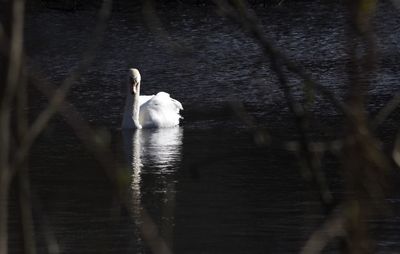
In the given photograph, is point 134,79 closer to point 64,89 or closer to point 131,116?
point 131,116

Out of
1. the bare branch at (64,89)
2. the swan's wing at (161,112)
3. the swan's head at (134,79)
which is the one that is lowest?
the swan's wing at (161,112)

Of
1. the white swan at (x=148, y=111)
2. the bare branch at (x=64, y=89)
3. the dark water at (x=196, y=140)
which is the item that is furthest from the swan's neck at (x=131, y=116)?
the bare branch at (x=64, y=89)

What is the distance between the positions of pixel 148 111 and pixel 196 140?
1.70 metres

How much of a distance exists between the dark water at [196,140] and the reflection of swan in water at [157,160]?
0.05ft

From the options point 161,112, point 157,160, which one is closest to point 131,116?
point 161,112

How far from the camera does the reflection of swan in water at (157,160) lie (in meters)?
6.42

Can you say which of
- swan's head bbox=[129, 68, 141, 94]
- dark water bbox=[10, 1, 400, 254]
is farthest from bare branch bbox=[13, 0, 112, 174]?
swan's head bbox=[129, 68, 141, 94]

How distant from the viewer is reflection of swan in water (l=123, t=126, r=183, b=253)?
6.42 meters

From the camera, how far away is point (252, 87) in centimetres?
1209

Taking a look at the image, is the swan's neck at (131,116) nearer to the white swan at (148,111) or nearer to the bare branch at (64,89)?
the white swan at (148,111)

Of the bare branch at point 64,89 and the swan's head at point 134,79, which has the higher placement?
the bare branch at point 64,89

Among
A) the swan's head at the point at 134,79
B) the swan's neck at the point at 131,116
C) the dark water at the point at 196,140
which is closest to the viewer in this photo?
the dark water at the point at 196,140

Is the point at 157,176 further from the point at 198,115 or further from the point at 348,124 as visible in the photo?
the point at 348,124

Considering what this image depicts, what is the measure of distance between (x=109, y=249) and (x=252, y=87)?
21.8 feet
